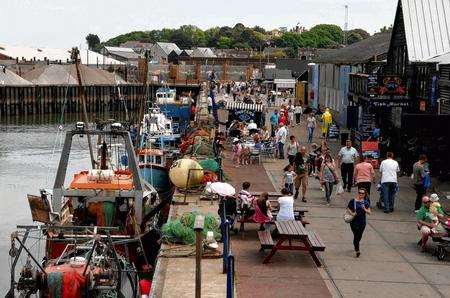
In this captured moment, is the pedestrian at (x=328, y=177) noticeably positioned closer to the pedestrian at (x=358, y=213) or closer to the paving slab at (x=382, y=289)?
the pedestrian at (x=358, y=213)

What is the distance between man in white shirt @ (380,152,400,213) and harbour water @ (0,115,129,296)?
10158mm

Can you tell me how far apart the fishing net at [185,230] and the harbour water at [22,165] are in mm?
5690

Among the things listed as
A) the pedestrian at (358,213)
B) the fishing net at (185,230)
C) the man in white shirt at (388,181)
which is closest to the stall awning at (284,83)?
the man in white shirt at (388,181)

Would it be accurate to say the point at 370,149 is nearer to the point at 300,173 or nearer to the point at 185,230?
the point at 300,173

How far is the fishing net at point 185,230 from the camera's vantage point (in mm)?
16453

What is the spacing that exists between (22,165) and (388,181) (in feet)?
98.5

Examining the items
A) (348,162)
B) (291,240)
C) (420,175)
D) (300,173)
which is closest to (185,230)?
(291,240)

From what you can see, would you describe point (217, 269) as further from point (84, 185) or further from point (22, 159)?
point (22, 159)

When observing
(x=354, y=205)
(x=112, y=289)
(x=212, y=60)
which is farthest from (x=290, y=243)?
(x=212, y=60)

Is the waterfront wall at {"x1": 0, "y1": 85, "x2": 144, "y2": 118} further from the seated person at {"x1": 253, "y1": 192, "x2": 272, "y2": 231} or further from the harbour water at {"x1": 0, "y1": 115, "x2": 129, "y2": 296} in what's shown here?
the seated person at {"x1": 253, "y1": 192, "x2": 272, "y2": 231}

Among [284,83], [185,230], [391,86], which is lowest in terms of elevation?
[185,230]

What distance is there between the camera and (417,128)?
24734 mm

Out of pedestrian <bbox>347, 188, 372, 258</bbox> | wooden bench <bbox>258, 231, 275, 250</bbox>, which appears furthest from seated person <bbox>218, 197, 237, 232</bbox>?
pedestrian <bbox>347, 188, 372, 258</bbox>

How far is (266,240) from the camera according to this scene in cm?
1544
